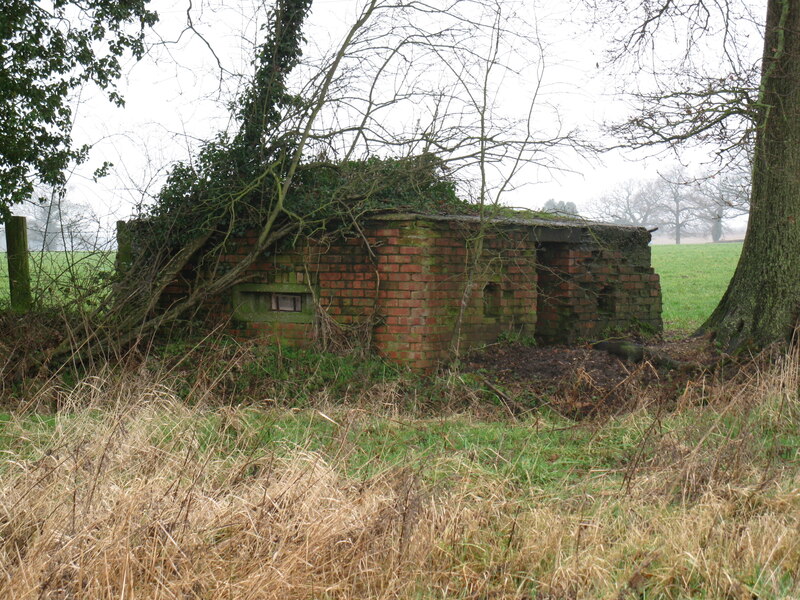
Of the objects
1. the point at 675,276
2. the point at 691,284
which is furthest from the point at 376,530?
the point at 675,276

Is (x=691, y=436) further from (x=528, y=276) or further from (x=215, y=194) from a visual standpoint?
(x=215, y=194)

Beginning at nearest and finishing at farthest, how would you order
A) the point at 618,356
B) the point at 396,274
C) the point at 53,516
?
the point at 53,516 → the point at 396,274 → the point at 618,356

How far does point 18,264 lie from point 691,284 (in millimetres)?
20495

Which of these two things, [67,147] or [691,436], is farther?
[67,147]

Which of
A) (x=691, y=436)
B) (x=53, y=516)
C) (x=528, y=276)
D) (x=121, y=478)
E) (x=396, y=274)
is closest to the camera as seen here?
(x=53, y=516)

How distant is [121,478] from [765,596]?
3289 millimetres

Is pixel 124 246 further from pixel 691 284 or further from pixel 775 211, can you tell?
pixel 691 284

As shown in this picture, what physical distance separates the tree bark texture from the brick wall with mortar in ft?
5.83

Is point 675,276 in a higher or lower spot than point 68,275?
lower

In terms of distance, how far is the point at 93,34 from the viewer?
1017 cm

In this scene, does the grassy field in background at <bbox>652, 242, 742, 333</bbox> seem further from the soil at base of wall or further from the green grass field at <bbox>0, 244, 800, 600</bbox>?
the green grass field at <bbox>0, 244, 800, 600</bbox>

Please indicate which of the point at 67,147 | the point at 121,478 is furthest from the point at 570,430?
the point at 67,147

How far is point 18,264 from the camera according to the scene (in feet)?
34.6

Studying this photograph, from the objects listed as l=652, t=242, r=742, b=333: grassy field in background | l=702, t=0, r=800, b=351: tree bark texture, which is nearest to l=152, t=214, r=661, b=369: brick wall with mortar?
l=702, t=0, r=800, b=351: tree bark texture
